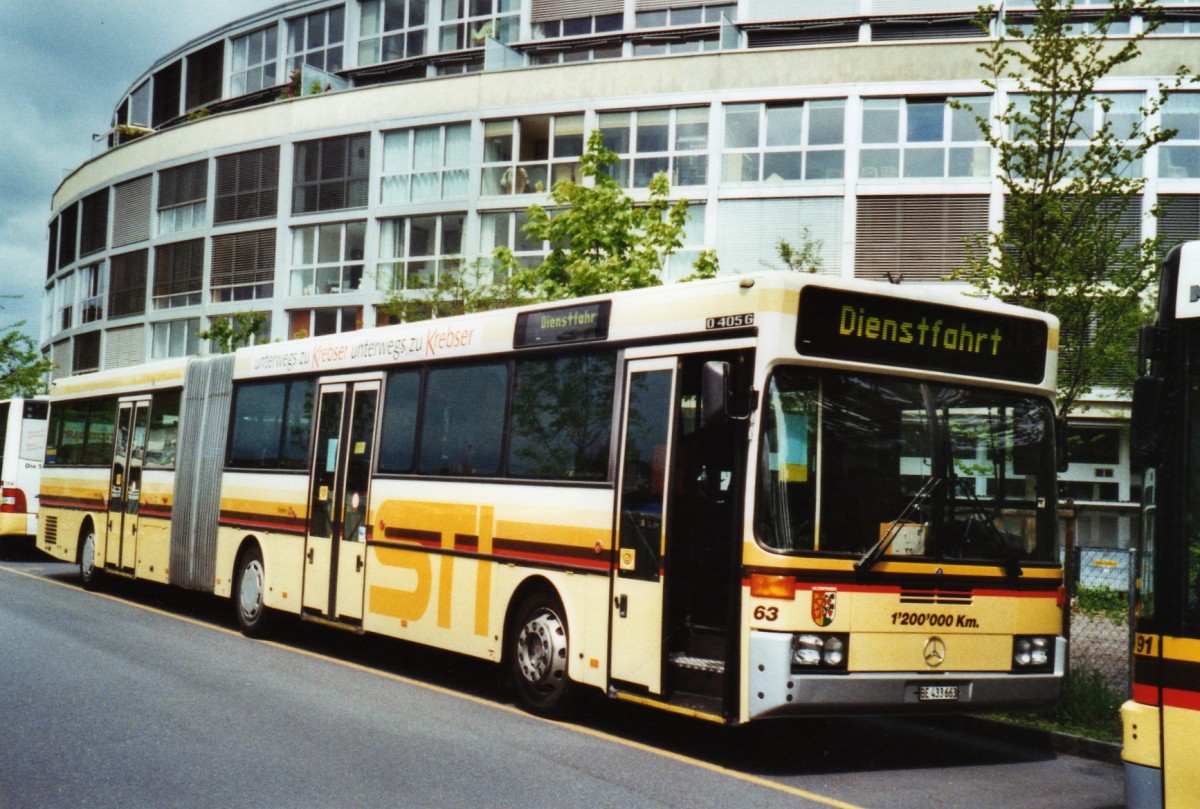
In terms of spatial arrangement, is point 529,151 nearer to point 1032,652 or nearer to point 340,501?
point 340,501

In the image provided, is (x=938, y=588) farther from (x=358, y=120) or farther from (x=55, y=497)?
(x=358, y=120)

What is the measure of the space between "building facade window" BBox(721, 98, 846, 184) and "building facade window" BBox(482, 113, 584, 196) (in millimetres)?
5040

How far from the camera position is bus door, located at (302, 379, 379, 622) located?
1302 centimetres

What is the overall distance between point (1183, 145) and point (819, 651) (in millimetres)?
30642

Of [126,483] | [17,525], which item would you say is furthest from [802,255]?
[17,525]

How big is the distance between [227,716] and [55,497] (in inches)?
492

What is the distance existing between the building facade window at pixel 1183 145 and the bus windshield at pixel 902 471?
28184 mm

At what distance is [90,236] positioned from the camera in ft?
188

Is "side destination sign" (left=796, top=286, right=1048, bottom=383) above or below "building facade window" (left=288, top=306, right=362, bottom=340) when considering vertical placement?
below

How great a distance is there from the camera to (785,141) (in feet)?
121

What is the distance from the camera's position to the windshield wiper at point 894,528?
27.1 feet

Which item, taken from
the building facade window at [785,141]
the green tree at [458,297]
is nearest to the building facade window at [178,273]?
the green tree at [458,297]

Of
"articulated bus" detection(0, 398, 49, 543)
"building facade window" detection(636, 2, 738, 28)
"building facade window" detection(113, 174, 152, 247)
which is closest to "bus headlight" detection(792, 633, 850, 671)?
"articulated bus" detection(0, 398, 49, 543)

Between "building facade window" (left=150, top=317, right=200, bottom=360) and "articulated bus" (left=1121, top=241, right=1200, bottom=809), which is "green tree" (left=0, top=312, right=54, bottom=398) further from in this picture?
"articulated bus" (left=1121, top=241, right=1200, bottom=809)
